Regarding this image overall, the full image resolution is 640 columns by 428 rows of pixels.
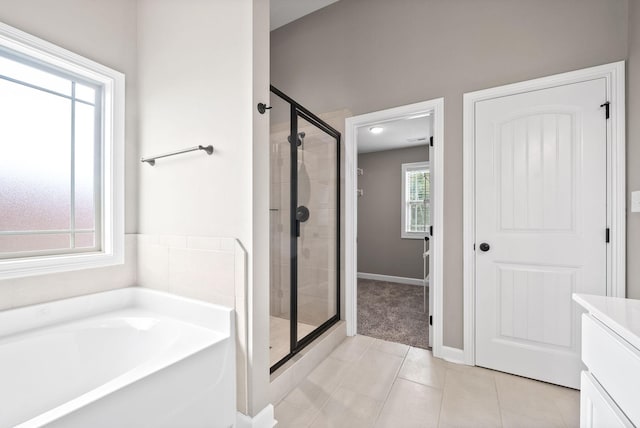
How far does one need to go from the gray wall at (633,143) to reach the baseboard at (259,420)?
217 centimetres

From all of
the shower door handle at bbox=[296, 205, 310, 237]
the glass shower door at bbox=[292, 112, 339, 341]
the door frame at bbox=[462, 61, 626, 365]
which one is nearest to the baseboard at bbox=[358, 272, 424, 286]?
the glass shower door at bbox=[292, 112, 339, 341]

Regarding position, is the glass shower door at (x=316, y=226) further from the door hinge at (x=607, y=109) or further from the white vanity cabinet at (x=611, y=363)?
the door hinge at (x=607, y=109)

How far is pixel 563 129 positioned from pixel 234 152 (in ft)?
6.89

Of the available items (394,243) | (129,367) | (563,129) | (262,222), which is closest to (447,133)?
(563,129)

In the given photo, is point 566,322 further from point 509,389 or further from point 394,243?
point 394,243

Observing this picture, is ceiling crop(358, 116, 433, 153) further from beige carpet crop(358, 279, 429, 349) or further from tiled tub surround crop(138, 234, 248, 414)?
tiled tub surround crop(138, 234, 248, 414)

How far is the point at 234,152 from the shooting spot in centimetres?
140

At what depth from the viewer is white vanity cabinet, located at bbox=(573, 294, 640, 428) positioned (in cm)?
73

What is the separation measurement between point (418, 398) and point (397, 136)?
3594mm

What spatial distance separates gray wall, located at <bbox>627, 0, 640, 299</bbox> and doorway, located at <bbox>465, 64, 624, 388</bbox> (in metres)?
0.04

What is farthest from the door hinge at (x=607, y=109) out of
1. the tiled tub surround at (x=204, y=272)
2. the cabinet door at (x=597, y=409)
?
the tiled tub surround at (x=204, y=272)

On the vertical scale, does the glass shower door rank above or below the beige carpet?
above

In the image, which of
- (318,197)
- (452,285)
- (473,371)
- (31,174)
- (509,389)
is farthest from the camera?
(318,197)

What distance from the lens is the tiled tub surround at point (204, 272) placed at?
1354mm
